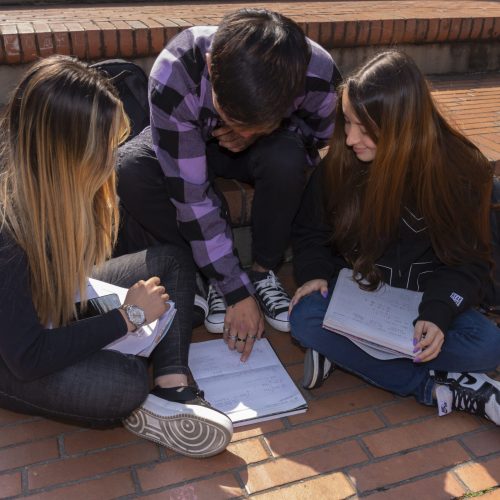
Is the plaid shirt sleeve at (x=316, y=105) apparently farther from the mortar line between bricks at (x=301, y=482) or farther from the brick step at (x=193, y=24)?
the brick step at (x=193, y=24)

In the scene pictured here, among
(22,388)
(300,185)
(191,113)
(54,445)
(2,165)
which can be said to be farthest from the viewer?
(300,185)

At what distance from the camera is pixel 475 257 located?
2090 millimetres

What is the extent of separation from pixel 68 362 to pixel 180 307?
0.49 metres

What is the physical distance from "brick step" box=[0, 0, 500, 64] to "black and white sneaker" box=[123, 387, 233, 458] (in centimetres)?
208

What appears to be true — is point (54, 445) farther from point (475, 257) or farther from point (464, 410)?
point (475, 257)

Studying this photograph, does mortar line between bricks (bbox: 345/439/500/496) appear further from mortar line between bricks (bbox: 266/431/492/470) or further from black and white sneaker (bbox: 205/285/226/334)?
black and white sneaker (bbox: 205/285/226/334)

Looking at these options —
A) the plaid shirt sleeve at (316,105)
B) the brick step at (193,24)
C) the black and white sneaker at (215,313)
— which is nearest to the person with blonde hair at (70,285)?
the black and white sneaker at (215,313)

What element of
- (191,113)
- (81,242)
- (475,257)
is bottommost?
(475,257)

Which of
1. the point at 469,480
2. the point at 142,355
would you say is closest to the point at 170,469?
the point at 142,355

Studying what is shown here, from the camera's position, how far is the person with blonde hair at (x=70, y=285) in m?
1.58

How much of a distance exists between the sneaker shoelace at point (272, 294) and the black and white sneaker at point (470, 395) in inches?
26.1

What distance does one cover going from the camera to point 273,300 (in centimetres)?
249

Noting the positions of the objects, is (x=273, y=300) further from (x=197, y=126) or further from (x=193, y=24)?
(x=193, y=24)

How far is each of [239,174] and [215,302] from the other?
52 centimetres
